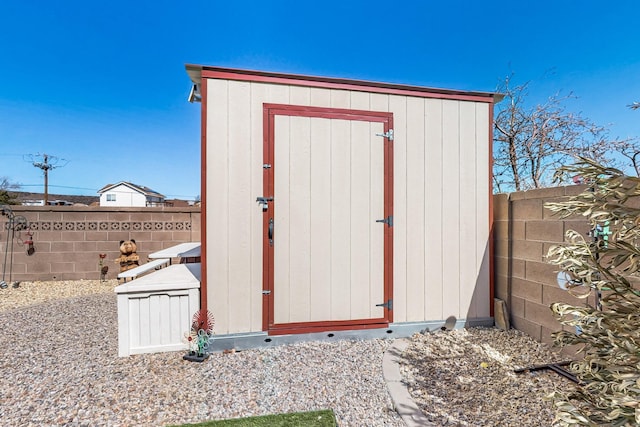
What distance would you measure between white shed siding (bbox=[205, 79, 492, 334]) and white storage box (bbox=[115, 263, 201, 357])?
0.27 meters

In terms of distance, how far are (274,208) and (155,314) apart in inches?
59.1

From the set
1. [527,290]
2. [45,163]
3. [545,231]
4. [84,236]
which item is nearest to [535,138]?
[545,231]

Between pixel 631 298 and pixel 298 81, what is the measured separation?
2813mm

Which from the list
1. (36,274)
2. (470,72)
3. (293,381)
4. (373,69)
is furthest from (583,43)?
(36,274)

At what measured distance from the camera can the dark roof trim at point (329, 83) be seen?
2605 mm

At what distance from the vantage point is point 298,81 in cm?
278

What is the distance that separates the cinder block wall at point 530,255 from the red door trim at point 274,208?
4.43 ft

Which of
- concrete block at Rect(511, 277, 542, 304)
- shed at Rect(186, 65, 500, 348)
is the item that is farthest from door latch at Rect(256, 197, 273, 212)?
concrete block at Rect(511, 277, 542, 304)

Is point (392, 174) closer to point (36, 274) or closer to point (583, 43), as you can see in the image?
point (583, 43)

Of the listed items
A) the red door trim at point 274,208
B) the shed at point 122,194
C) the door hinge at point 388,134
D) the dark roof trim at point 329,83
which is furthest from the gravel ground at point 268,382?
the shed at point 122,194

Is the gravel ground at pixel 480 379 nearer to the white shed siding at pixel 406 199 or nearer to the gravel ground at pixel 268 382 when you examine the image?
the gravel ground at pixel 268 382

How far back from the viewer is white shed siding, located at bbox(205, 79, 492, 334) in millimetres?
2631

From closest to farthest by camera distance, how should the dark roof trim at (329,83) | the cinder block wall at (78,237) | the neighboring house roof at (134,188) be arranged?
1. the dark roof trim at (329,83)
2. the cinder block wall at (78,237)
3. the neighboring house roof at (134,188)

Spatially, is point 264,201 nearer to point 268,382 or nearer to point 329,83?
point 329,83
